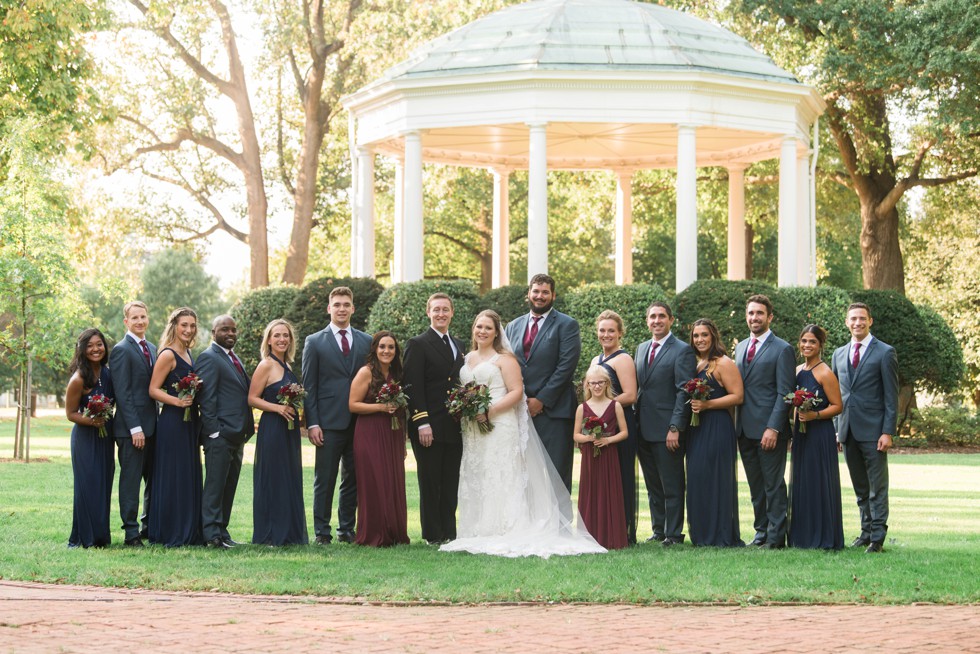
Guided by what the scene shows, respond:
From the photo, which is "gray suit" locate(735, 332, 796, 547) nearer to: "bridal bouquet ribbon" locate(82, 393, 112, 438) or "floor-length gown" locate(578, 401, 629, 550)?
"floor-length gown" locate(578, 401, 629, 550)

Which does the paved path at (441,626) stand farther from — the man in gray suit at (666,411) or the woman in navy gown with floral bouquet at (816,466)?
the man in gray suit at (666,411)

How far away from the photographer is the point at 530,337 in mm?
12195

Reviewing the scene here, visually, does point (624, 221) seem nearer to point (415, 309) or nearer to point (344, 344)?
point (415, 309)

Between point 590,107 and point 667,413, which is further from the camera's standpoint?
point 590,107

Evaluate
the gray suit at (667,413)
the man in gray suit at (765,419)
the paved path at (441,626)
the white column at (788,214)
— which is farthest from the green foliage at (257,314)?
the paved path at (441,626)

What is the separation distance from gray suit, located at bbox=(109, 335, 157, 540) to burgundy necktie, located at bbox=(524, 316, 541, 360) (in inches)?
141

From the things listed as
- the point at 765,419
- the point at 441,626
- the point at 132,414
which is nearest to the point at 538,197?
the point at 765,419

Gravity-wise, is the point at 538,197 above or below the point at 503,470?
above

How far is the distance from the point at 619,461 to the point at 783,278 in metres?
15.3

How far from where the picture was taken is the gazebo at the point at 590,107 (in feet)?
81.3

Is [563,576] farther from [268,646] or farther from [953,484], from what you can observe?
[953,484]

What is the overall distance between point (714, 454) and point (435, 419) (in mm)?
2657

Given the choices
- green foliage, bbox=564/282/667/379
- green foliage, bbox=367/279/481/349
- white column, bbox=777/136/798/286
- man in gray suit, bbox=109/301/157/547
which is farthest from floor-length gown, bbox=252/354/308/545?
white column, bbox=777/136/798/286

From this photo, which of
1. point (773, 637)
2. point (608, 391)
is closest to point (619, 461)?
point (608, 391)
